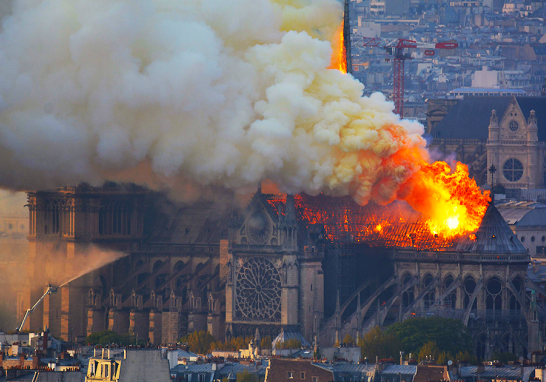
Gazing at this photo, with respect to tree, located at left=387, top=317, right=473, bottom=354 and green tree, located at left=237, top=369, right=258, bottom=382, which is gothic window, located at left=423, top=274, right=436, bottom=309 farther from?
green tree, located at left=237, top=369, right=258, bottom=382

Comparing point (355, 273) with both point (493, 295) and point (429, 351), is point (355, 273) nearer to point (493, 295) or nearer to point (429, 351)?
point (493, 295)

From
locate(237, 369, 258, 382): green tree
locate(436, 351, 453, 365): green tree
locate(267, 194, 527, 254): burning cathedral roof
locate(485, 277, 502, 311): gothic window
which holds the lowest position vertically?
locate(237, 369, 258, 382): green tree

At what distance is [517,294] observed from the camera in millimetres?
183125

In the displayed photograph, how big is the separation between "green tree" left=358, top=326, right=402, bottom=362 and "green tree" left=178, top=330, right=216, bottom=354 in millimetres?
11318

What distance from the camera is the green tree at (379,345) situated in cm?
16638

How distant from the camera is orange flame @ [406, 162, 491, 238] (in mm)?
179500

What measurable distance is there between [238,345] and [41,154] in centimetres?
1890

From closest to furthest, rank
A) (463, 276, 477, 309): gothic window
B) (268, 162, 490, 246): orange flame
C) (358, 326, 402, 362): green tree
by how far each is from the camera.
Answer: (358, 326, 402, 362): green tree
(268, 162, 490, 246): orange flame
(463, 276, 477, 309): gothic window

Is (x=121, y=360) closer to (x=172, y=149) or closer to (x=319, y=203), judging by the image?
(x=172, y=149)

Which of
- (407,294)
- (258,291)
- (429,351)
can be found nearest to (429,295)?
(407,294)

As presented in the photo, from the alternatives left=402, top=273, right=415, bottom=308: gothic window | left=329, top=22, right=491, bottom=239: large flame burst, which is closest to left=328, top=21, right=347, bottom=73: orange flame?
left=329, top=22, right=491, bottom=239: large flame burst

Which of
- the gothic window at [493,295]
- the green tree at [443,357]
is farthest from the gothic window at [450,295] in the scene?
the green tree at [443,357]

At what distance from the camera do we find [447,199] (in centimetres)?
18250

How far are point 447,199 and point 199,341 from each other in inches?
753
